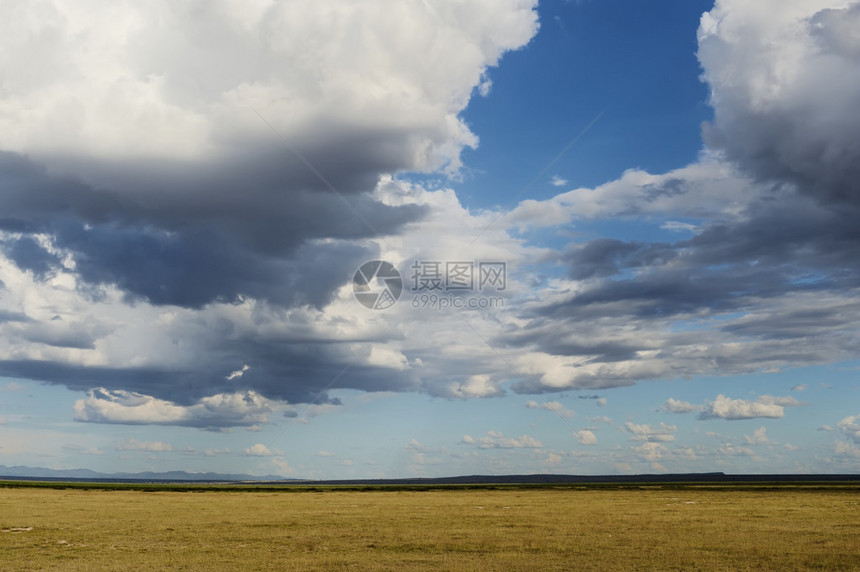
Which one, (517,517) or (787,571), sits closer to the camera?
(787,571)

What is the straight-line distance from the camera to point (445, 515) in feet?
222

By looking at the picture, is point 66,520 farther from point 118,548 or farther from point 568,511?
point 568,511

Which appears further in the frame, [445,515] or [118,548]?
[445,515]

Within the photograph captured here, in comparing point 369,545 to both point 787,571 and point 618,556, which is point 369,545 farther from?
point 787,571

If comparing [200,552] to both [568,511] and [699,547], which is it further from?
[568,511]

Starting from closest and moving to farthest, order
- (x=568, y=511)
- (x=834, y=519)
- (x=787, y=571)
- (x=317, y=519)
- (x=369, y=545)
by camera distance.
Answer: (x=787, y=571) → (x=369, y=545) → (x=834, y=519) → (x=317, y=519) → (x=568, y=511)

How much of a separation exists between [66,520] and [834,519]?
7076 centimetres

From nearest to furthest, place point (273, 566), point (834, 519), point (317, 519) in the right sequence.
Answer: point (273, 566) → point (834, 519) → point (317, 519)

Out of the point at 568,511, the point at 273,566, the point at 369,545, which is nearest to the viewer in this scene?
the point at 273,566

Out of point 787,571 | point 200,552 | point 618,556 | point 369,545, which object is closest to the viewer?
point 787,571

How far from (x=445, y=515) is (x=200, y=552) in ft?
107

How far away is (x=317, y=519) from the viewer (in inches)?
2542

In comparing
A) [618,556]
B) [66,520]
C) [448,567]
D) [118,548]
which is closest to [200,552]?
[118,548]

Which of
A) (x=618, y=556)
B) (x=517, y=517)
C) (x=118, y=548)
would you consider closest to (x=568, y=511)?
(x=517, y=517)
